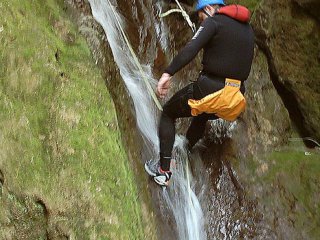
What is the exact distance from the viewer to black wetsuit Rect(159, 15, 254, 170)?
17.1ft

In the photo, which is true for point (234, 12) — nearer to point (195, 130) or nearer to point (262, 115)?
point (195, 130)

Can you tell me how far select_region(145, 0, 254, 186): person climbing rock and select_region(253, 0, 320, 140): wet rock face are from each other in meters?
3.07

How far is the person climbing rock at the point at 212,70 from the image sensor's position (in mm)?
5262

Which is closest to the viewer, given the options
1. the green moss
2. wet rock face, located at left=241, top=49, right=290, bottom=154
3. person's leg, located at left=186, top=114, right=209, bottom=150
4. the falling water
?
the green moss

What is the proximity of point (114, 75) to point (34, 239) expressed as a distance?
2.68 metres

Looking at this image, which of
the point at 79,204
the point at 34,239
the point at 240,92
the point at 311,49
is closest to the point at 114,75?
the point at 240,92

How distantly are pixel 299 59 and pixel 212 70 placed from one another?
12.9 feet

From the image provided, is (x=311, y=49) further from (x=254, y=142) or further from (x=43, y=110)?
(x=43, y=110)

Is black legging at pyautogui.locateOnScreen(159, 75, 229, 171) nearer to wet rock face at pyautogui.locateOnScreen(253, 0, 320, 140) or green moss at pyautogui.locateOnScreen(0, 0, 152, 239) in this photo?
green moss at pyautogui.locateOnScreen(0, 0, 152, 239)

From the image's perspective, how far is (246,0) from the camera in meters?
8.83

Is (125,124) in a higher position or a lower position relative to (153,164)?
higher

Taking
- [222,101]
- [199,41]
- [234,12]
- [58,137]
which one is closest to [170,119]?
[222,101]

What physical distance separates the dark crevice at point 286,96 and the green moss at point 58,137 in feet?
13.2

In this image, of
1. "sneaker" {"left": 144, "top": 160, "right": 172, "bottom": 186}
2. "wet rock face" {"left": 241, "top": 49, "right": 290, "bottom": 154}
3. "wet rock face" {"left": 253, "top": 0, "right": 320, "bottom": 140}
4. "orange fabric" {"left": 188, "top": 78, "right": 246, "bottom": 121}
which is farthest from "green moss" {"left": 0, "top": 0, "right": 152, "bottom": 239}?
"wet rock face" {"left": 253, "top": 0, "right": 320, "bottom": 140}
